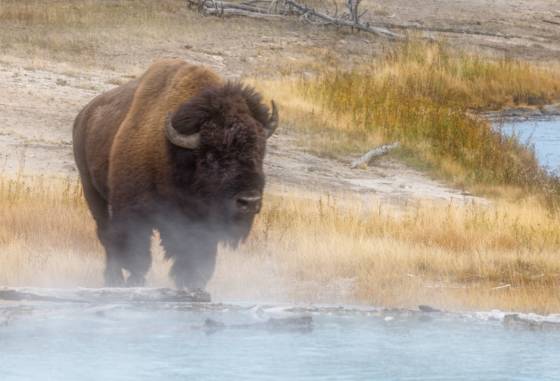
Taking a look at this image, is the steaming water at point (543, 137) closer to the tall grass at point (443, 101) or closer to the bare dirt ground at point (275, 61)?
the tall grass at point (443, 101)

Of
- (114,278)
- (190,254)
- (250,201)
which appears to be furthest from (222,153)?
(114,278)

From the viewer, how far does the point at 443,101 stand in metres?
23.8

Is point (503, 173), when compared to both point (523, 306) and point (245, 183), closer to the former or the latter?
point (523, 306)

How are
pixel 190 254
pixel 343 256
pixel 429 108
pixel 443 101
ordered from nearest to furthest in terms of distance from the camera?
pixel 190 254 → pixel 343 256 → pixel 429 108 → pixel 443 101

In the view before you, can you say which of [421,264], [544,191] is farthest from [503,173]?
[421,264]

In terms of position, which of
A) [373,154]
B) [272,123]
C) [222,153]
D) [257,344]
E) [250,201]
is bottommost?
[373,154]

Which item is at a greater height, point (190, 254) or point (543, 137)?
point (190, 254)

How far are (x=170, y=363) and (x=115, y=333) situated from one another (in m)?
0.70

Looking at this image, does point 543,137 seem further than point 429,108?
Yes

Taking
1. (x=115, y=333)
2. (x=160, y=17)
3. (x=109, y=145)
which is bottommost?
(x=160, y=17)

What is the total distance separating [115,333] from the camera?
791cm

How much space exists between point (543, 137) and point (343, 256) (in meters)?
12.5

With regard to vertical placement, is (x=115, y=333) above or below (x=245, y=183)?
below

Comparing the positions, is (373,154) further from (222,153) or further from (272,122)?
(222,153)
